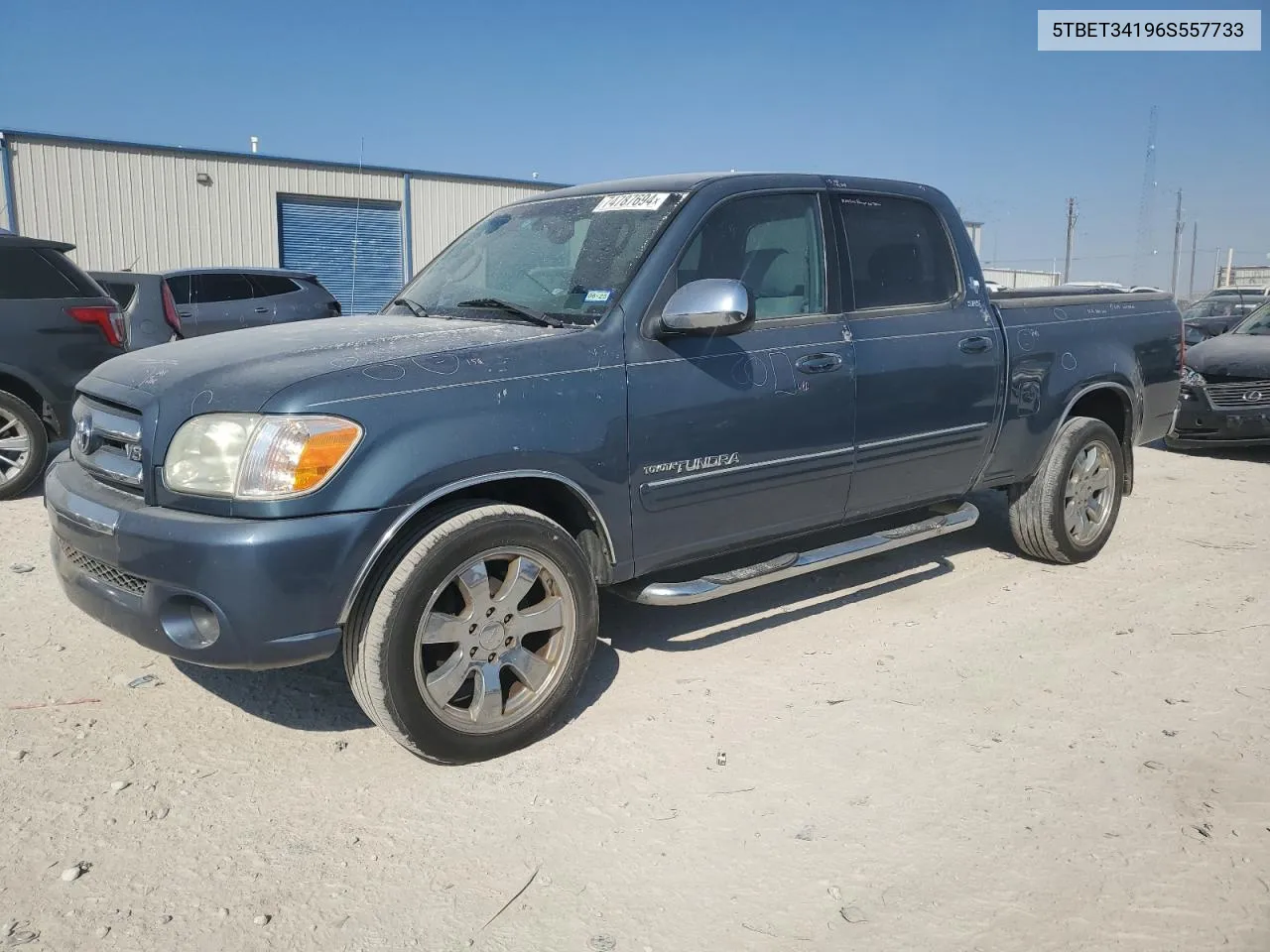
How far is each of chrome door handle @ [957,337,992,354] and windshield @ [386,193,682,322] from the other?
1.65m

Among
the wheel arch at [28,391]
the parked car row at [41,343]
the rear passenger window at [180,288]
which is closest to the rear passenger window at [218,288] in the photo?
the rear passenger window at [180,288]

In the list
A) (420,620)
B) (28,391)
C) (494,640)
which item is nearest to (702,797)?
(494,640)

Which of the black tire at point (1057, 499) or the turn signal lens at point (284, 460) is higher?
the turn signal lens at point (284, 460)

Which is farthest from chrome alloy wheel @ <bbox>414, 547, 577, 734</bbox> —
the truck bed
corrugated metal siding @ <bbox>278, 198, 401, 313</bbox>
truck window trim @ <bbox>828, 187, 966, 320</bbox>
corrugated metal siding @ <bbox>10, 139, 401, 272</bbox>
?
corrugated metal siding @ <bbox>278, 198, 401, 313</bbox>

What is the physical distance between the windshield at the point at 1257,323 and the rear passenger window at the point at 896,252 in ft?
24.5

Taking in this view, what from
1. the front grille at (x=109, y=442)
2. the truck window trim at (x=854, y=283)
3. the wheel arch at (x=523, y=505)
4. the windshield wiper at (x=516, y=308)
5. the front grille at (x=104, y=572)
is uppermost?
the truck window trim at (x=854, y=283)

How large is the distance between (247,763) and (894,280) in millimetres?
3368

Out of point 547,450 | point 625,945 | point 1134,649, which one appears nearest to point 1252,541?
point 1134,649

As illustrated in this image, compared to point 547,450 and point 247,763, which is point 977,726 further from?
point 247,763

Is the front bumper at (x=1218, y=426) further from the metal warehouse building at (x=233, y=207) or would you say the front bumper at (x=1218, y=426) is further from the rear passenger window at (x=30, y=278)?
the metal warehouse building at (x=233, y=207)

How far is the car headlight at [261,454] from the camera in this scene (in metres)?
2.86

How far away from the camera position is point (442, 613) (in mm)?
3170

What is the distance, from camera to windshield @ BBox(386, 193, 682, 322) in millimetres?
3752

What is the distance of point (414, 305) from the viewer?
14.2 feet
